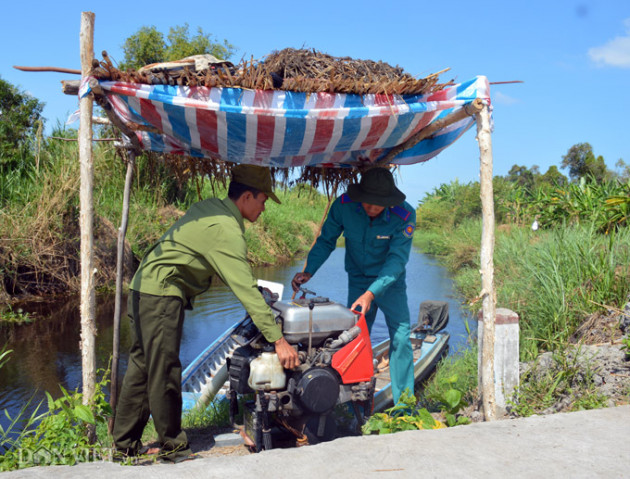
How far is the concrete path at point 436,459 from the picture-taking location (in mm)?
2363

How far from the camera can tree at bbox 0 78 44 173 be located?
10312 millimetres

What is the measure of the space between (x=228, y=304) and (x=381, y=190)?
7.43 m

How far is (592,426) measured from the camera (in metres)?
2.92

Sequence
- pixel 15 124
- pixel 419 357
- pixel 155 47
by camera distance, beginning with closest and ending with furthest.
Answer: pixel 419 357 < pixel 15 124 < pixel 155 47

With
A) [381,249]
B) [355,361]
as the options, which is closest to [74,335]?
[381,249]

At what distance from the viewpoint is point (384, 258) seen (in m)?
4.41

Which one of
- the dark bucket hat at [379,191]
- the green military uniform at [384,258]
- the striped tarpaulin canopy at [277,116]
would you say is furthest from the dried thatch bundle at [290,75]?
the green military uniform at [384,258]

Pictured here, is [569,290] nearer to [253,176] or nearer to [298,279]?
[298,279]

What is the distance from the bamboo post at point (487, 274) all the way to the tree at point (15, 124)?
900 cm

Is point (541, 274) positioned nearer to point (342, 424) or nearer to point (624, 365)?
point (624, 365)

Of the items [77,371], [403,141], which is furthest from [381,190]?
[77,371]

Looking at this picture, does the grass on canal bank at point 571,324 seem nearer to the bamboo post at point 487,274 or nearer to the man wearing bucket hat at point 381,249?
the bamboo post at point 487,274

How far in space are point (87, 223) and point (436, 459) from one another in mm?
2440

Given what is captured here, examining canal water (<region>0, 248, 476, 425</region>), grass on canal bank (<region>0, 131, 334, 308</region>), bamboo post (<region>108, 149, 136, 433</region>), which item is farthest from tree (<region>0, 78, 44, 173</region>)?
bamboo post (<region>108, 149, 136, 433</region>)
